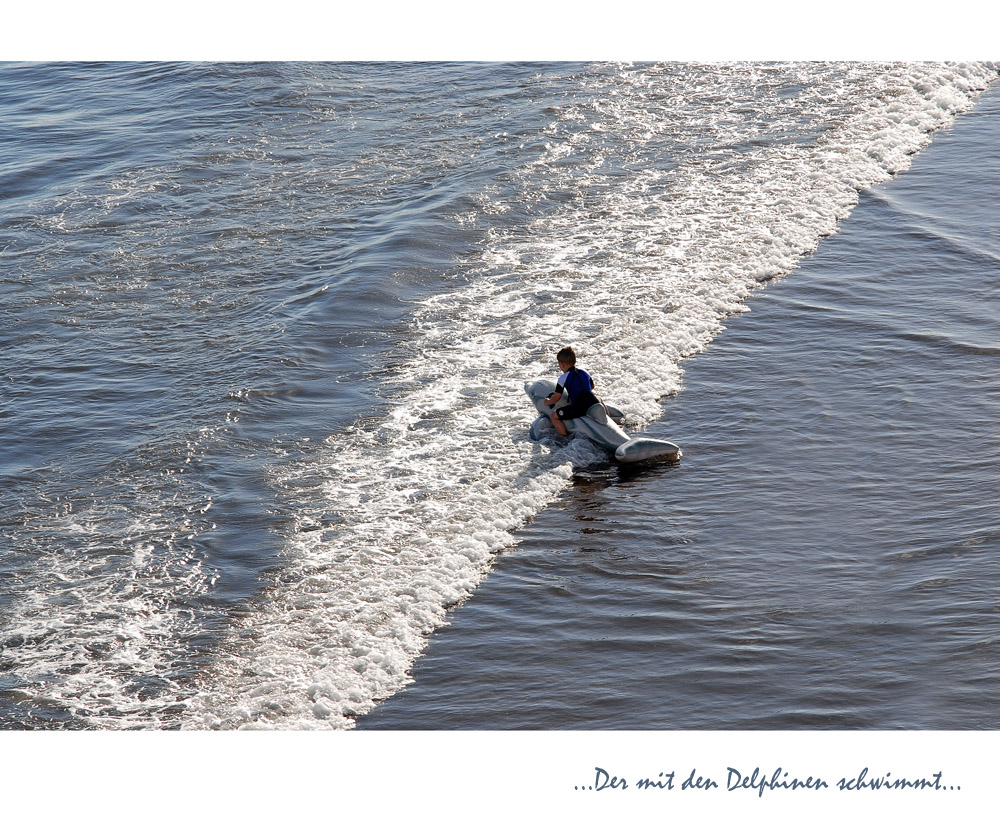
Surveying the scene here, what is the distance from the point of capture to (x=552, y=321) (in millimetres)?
15328

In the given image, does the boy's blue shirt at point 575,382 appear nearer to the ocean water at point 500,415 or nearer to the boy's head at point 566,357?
the boy's head at point 566,357

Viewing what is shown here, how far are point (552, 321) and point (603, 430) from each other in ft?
12.2

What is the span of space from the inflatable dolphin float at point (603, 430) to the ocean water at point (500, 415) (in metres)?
0.19

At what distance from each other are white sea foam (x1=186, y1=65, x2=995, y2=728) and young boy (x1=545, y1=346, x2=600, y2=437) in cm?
40

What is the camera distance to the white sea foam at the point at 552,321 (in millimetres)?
9211

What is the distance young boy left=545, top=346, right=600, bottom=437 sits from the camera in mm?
12070

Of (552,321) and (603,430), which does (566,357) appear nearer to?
(603,430)

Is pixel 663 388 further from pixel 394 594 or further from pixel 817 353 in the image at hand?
pixel 394 594

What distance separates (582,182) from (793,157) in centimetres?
435

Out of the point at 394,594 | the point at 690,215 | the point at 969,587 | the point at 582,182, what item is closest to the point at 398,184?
the point at 582,182

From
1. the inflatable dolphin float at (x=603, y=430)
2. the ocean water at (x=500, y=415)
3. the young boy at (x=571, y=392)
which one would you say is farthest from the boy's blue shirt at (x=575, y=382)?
the ocean water at (x=500, y=415)

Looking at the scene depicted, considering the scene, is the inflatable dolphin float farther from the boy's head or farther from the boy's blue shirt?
the boy's head

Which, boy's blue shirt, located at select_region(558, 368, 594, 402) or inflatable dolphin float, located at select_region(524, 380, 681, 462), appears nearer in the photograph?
inflatable dolphin float, located at select_region(524, 380, 681, 462)

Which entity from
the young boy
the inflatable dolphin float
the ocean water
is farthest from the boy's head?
the ocean water
